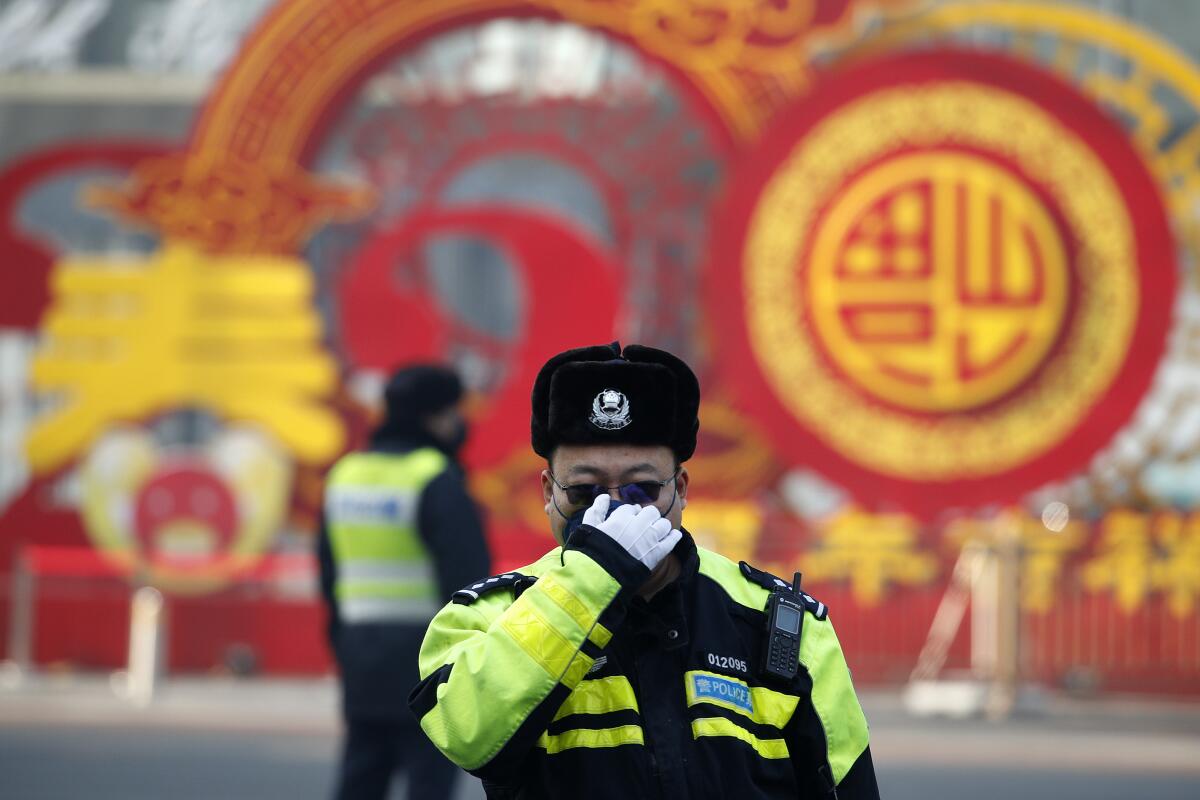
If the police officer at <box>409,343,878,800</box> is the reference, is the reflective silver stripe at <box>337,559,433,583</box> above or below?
above

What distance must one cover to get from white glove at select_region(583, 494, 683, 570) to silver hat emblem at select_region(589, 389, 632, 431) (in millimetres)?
135

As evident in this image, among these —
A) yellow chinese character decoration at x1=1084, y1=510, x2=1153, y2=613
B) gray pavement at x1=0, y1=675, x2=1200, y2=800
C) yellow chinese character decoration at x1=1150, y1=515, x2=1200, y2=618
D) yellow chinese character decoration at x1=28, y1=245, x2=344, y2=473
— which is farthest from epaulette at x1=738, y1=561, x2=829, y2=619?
yellow chinese character decoration at x1=28, y1=245, x2=344, y2=473

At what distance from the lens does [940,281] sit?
47.8ft

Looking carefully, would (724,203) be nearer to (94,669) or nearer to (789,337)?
(789,337)

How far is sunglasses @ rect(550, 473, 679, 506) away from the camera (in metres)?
2.48

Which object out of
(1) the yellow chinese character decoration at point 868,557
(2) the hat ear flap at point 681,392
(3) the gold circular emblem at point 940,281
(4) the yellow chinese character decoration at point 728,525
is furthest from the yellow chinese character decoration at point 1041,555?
(2) the hat ear flap at point 681,392

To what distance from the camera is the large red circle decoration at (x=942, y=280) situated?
48.0 ft

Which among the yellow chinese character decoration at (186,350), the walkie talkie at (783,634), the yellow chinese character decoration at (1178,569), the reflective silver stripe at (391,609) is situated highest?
the yellow chinese character decoration at (186,350)

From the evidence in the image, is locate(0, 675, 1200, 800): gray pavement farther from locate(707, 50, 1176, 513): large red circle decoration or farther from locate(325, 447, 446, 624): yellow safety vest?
locate(325, 447, 446, 624): yellow safety vest

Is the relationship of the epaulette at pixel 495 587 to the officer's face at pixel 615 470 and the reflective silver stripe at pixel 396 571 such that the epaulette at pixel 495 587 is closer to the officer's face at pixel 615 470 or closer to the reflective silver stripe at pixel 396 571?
the officer's face at pixel 615 470

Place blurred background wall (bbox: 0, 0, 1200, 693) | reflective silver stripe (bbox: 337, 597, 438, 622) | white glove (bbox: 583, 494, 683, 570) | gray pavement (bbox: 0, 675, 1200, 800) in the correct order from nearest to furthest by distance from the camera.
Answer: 1. white glove (bbox: 583, 494, 683, 570)
2. reflective silver stripe (bbox: 337, 597, 438, 622)
3. gray pavement (bbox: 0, 675, 1200, 800)
4. blurred background wall (bbox: 0, 0, 1200, 693)

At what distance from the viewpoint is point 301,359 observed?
15125 mm

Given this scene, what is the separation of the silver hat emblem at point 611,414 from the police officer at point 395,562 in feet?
9.37

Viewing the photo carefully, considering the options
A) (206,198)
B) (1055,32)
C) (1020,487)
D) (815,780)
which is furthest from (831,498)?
(815,780)
